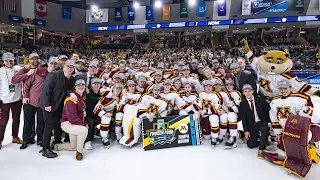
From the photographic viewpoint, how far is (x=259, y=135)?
169 inches

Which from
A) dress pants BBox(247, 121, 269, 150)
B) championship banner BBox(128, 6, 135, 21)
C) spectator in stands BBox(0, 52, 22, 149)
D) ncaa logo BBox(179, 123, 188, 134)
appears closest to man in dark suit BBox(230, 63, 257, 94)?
dress pants BBox(247, 121, 269, 150)

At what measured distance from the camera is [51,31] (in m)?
24.9

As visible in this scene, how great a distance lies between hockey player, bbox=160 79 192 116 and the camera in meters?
4.54

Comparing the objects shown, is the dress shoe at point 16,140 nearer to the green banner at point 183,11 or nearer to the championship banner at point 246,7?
the green banner at point 183,11

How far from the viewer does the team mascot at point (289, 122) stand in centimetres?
308

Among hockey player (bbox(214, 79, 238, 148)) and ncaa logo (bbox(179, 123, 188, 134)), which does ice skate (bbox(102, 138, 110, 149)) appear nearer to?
ncaa logo (bbox(179, 123, 188, 134))

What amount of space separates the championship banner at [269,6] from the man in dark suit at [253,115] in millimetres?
18143

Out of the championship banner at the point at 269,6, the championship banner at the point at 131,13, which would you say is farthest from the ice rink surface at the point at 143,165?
the championship banner at the point at 131,13

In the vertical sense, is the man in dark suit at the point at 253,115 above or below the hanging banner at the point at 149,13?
below

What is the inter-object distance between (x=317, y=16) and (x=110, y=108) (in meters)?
21.2

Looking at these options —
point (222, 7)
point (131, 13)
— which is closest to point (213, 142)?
point (222, 7)

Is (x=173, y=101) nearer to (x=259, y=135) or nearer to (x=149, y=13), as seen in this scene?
(x=259, y=135)

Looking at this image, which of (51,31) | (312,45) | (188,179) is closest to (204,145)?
(188,179)

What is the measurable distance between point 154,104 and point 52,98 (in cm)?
152
